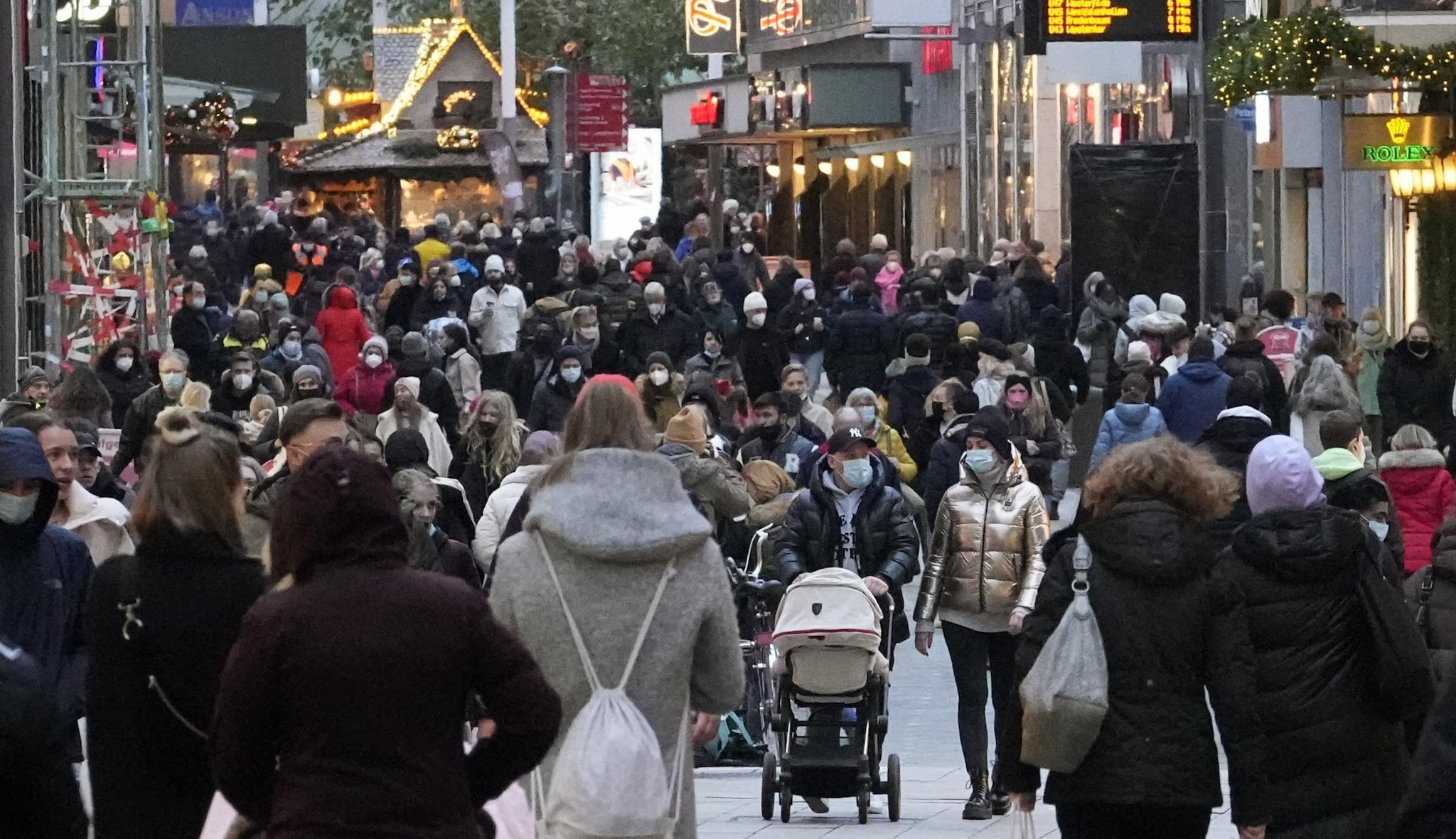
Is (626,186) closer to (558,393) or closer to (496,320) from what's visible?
(496,320)

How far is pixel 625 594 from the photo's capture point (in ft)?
21.5

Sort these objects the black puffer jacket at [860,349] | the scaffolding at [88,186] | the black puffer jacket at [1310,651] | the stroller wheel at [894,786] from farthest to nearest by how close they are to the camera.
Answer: the black puffer jacket at [860,349] → the scaffolding at [88,186] → the stroller wheel at [894,786] → the black puffer jacket at [1310,651]

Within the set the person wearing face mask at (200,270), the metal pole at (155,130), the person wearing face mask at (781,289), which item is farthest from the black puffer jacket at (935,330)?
the person wearing face mask at (200,270)

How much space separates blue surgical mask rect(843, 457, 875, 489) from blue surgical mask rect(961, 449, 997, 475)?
865mm

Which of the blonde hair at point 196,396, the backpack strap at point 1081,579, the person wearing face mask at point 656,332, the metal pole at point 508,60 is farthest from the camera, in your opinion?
the metal pole at point 508,60

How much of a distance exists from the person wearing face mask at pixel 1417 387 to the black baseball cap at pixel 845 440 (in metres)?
9.07

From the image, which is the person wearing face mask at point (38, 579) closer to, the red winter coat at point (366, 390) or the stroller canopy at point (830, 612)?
the stroller canopy at point (830, 612)

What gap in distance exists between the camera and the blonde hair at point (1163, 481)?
687 cm

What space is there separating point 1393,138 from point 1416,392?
4.93 metres

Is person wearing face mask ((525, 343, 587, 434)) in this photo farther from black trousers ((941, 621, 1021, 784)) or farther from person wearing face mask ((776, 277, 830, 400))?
black trousers ((941, 621, 1021, 784))

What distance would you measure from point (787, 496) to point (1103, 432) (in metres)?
4.25

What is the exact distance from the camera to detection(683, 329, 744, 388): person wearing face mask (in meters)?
20.5

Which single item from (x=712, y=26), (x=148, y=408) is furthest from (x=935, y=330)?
(x=712, y=26)

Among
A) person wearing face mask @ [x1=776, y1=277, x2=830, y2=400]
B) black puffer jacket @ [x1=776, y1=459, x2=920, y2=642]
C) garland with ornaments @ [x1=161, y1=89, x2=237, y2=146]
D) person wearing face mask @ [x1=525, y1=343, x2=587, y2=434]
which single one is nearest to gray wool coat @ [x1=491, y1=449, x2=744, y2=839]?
black puffer jacket @ [x1=776, y1=459, x2=920, y2=642]
